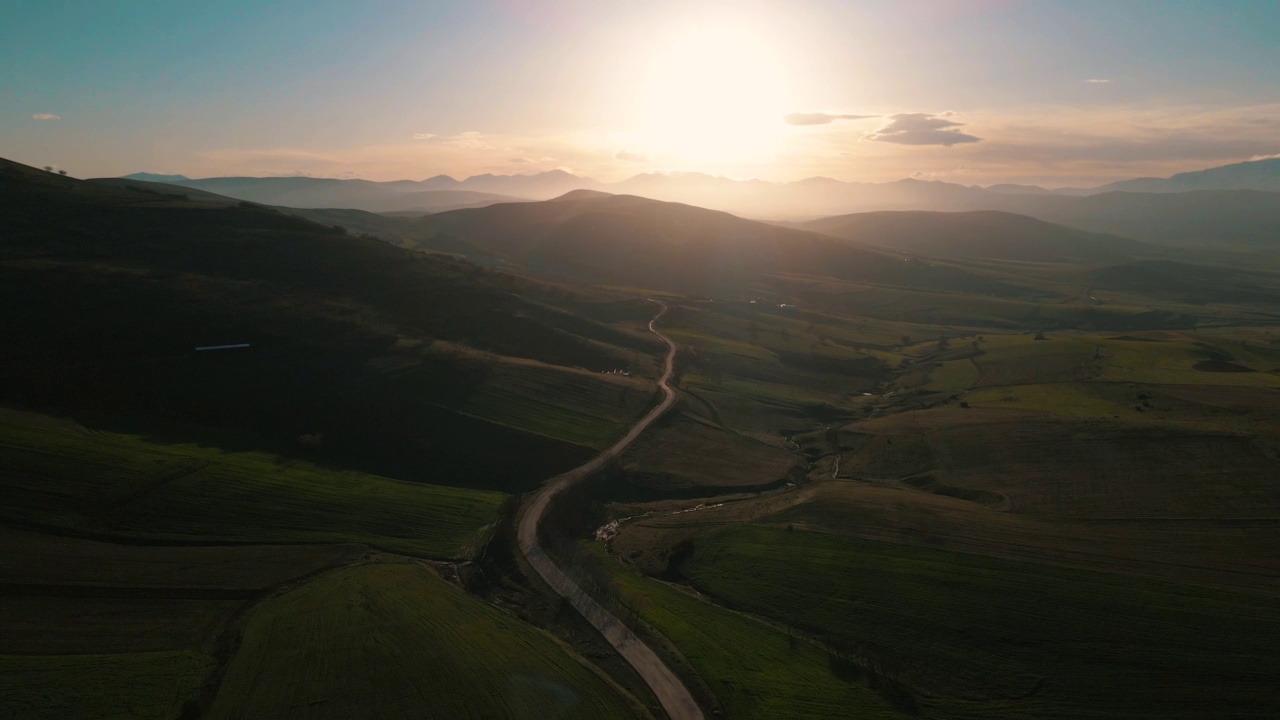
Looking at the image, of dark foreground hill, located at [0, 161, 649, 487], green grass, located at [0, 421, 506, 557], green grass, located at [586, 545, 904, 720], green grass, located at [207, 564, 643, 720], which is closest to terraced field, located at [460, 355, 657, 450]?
dark foreground hill, located at [0, 161, 649, 487]

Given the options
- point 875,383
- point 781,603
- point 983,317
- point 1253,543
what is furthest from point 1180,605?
point 983,317

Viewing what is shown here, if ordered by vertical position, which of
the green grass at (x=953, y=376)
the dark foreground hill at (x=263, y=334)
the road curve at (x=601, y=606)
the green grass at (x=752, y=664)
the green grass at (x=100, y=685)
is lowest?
the green grass at (x=752, y=664)

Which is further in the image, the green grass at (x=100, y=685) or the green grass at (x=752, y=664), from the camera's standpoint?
the green grass at (x=752, y=664)

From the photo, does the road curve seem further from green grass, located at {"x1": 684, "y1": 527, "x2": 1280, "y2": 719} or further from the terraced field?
green grass, located at {"x1": 684, "y1": 527, "x2": 1280, "y2": 719}

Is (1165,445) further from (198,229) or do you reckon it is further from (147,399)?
(198,229)

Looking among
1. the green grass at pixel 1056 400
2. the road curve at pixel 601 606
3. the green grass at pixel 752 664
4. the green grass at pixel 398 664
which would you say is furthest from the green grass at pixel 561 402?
the green grass at pixel 1056 400

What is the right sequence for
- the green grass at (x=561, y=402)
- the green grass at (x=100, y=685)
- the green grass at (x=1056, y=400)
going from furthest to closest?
the green grass at (x=1056, y=400), the green grass at (x=561, y=402), the green grass at (x=100, y=685)

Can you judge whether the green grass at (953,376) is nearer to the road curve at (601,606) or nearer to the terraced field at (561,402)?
the terraced field at (561,402)
